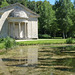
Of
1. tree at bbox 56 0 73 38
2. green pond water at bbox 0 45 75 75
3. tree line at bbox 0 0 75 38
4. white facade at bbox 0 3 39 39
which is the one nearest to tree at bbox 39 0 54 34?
tree line at bbox 0 0 75 38

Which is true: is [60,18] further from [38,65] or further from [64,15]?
[38,65]

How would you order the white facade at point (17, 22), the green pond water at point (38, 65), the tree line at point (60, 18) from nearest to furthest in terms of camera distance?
the green pond water at point (38, 65)
the white facade at point (17, 22)
the tree line at point (60, 18)

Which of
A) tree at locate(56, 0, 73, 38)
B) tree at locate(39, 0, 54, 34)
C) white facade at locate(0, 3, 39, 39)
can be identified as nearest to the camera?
white facade at locate(0, 3, 39, 39)

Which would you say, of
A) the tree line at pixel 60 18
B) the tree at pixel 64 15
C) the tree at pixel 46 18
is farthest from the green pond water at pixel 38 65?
the tree at pixel 46 18

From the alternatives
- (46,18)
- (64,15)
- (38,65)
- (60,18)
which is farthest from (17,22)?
(38,65)

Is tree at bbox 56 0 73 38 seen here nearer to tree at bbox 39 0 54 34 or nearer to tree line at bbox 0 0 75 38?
tree line at bbox 0 0 75 38

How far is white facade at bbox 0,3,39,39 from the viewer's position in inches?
1770

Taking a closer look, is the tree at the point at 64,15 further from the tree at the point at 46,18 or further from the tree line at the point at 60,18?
the tree at the point at 46,18

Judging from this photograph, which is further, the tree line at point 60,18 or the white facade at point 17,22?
the tree line at point 60,18

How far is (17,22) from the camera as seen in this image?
4647 centimetres

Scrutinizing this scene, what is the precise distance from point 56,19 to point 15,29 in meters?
16.8

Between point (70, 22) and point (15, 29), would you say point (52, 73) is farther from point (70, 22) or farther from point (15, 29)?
point (70, 22)

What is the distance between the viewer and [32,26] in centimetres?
4966

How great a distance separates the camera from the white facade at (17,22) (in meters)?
45.0
